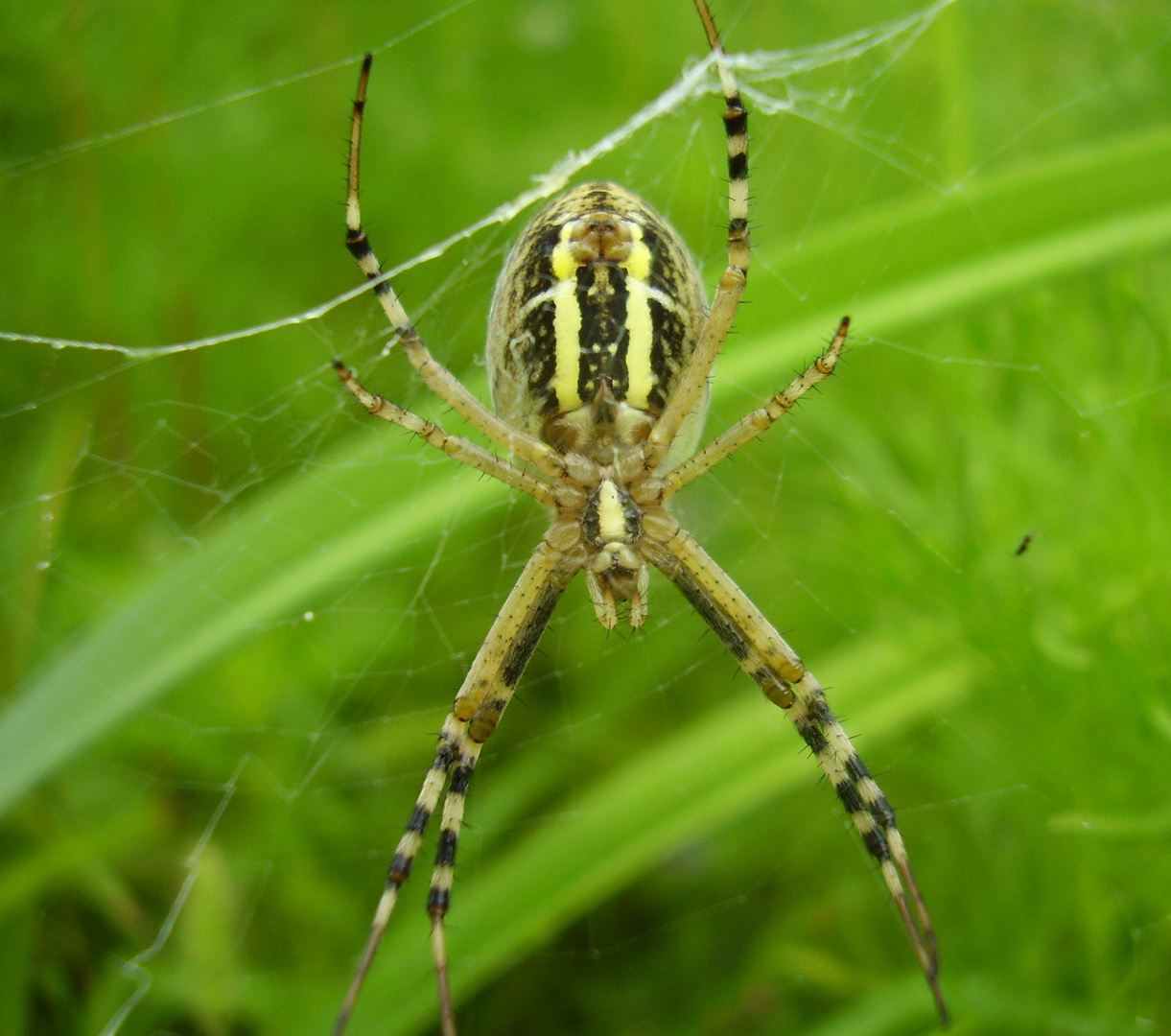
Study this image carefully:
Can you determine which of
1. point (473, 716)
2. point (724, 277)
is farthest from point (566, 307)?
point (473, 716)

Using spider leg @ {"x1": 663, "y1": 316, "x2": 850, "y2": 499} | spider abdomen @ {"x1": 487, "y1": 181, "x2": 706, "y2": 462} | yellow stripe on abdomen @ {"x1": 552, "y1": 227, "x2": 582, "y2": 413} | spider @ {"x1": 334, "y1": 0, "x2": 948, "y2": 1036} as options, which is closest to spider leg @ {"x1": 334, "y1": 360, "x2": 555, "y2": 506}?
spider @ {"x1": 334, "y1": 0, "x2": 948, "y2": 1036}

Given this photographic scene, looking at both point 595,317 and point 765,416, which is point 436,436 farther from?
point 765,416

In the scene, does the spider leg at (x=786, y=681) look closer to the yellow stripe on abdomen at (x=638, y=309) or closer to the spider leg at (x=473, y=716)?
the spider leg at (x=473, y=716)

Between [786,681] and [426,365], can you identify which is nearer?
[426,365]

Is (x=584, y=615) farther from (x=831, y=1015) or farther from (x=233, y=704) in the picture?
(x=831, y=1015)

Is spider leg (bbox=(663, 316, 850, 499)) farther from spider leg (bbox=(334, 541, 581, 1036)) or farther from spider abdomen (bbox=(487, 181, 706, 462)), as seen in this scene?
spider leg (bbox=(334, 541, 581, 1036))

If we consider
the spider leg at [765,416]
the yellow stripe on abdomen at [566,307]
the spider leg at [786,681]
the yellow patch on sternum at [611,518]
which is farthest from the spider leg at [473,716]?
the yellow stripe on abdomen at [566,307]
